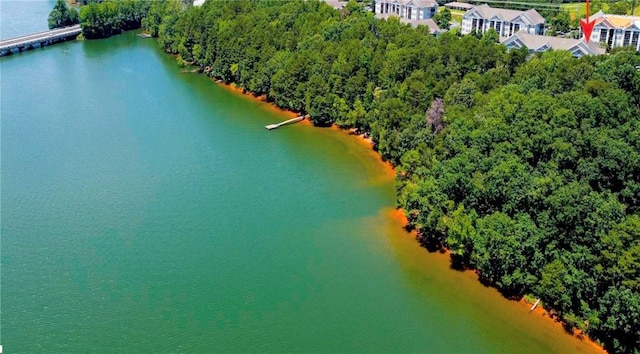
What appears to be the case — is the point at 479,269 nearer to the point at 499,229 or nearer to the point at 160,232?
the point at 499,229

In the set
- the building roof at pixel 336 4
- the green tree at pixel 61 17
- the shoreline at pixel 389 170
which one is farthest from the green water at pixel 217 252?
the green tree at pixel 61 17

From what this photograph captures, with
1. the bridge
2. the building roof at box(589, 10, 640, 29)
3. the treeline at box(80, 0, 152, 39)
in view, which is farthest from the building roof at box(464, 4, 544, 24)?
the bridge

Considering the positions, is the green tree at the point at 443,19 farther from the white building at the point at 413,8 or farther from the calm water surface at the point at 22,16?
the calm water surface at the point at 22,16

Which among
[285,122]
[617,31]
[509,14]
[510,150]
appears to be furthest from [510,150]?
[509,14]

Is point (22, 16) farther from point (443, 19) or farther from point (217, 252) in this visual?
point (217, 252)

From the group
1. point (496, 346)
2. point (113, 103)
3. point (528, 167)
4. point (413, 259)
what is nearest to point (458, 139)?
point (528, 167)

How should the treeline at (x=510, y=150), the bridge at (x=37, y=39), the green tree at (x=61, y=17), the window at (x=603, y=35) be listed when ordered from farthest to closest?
the green tree at (x=61, y=17) < the bridge at (x=37, y=39) < the window at (x=603, y=35) < the treeline at (x=510, y=150)
